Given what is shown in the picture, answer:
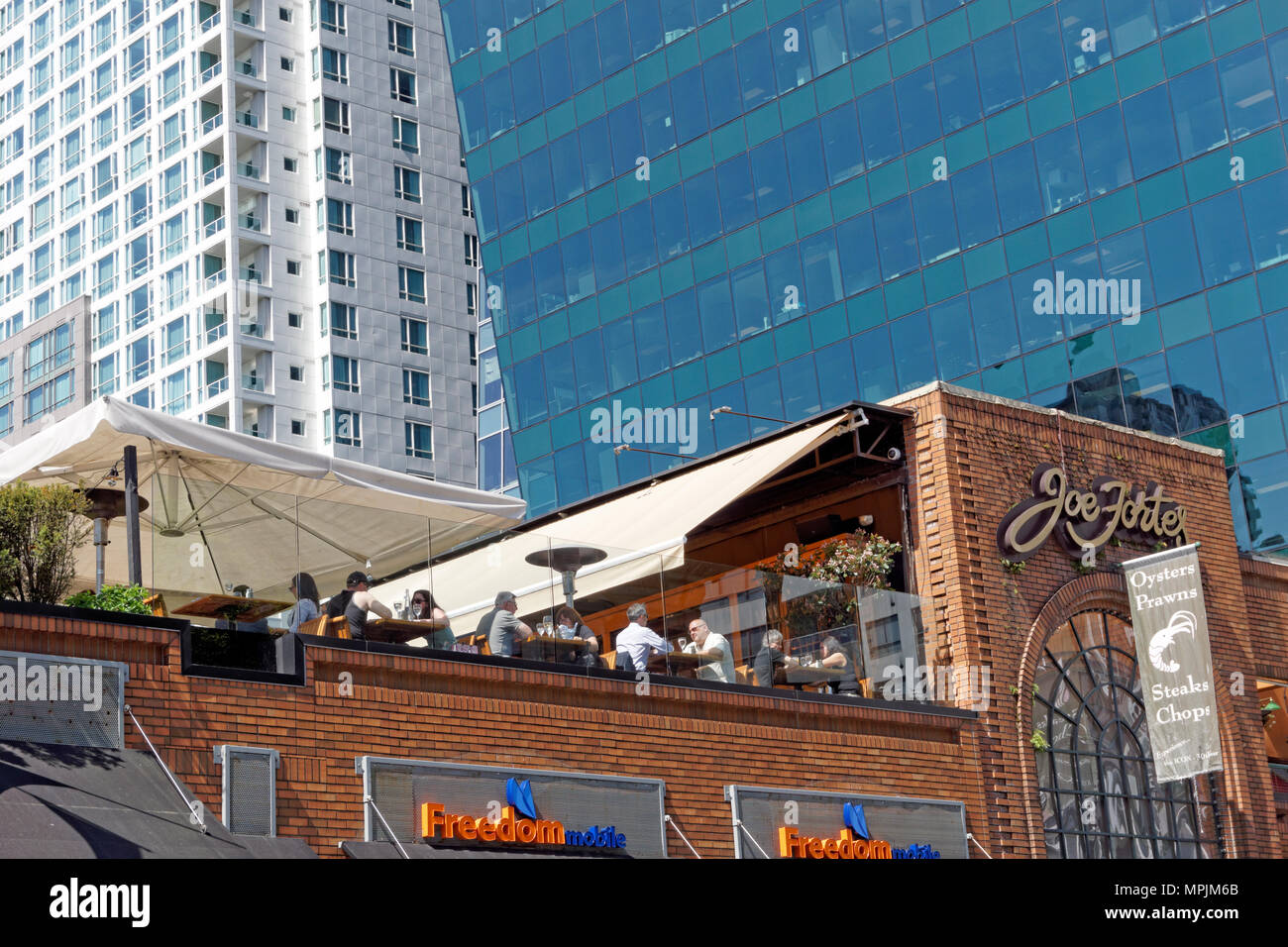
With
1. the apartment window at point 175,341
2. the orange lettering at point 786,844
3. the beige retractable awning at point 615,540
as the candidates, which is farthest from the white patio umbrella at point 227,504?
the apartment window at point 175,341

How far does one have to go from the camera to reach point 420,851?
1562 centimetres

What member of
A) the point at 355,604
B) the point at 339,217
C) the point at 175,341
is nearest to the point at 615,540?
the point at 355,604

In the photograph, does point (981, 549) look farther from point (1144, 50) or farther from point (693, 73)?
point (693, 73)

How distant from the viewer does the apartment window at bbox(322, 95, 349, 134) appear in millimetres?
75812

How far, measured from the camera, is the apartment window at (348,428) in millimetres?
72312

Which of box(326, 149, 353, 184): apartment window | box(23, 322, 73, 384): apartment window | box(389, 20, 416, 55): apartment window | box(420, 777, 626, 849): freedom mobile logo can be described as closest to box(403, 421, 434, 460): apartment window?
box(326, 149, 353, 184): apartment window

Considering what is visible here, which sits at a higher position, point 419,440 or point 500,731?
point 419,440

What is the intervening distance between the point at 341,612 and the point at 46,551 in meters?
2.74

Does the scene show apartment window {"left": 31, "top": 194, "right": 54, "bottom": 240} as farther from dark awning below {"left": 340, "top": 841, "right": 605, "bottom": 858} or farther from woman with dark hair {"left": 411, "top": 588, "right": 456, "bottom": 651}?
dark awning below {"left": 340, "top": 841, "right": 605, "bottom": 858}

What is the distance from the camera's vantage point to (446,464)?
7600 cm

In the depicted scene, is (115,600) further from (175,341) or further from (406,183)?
(406,183)

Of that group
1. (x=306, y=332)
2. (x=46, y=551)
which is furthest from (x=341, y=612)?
(x=306, y=332)

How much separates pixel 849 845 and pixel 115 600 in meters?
8.47
